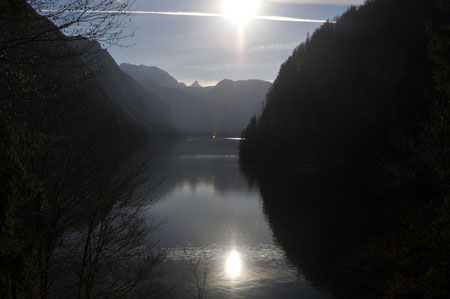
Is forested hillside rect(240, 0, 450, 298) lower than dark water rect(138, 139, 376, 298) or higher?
higher

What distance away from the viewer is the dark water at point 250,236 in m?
27.0

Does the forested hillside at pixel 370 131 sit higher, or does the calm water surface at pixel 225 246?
the forested hillside at pixel 370 131

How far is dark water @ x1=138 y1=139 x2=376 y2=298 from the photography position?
27.0 m

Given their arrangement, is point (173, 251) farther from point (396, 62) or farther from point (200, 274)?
point (396, 62)

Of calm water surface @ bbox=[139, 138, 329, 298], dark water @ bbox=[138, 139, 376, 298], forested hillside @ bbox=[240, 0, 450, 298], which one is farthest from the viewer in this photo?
dark water @ bbox=[138, 139, 376, 298]

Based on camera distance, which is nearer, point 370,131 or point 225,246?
point 225,246

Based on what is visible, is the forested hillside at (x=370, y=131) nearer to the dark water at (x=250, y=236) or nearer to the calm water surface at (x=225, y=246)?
the dark water at (x=250, y=236)

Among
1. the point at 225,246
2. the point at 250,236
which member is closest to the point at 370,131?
the point at 250,236

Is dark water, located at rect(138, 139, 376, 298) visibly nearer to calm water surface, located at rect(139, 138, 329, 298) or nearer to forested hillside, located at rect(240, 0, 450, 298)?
calm water surface, located at rect(139, 138, 329, 298)

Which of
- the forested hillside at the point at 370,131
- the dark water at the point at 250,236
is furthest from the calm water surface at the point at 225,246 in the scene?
the forested hillside at the point at 370,131

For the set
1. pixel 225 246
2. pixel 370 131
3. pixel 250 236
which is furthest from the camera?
pixel 370 131

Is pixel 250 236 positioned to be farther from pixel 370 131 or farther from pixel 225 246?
pixel 370 131

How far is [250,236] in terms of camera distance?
125 feet

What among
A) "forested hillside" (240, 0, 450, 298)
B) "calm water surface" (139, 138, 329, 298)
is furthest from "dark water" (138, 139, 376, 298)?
"forested hillside" (240, 0, 450, 298)
